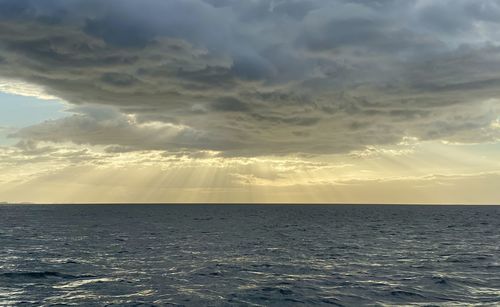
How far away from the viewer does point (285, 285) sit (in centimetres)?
4091

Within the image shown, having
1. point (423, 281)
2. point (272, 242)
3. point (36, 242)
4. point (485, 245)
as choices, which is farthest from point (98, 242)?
point (485, 245)

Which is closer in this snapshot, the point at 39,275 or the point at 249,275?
the point at 249,275

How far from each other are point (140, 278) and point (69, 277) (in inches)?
283

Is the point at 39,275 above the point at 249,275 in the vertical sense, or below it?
below

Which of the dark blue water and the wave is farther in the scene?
the wave

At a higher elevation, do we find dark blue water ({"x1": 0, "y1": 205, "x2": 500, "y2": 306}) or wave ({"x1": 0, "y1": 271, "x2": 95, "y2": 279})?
Result: dark blue water ({"x1": 0, "y1": 205, "x2": 500, "y2": 306})

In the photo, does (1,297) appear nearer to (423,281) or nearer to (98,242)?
(423,281)

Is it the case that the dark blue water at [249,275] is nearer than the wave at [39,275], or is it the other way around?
the dark blue water at [249,275]

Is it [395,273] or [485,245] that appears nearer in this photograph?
[395,273]

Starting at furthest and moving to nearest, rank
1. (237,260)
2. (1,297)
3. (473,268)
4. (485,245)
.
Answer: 1. (485,245)
2. (237,260)
3. (473,268)
4. (1,297)

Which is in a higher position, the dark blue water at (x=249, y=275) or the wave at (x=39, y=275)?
the dark blue water at (x=249, y=275)

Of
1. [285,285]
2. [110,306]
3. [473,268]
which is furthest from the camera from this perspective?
[473,268]

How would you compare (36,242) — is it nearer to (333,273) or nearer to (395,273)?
(333,273)

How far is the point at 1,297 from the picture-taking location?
36.4 meters
